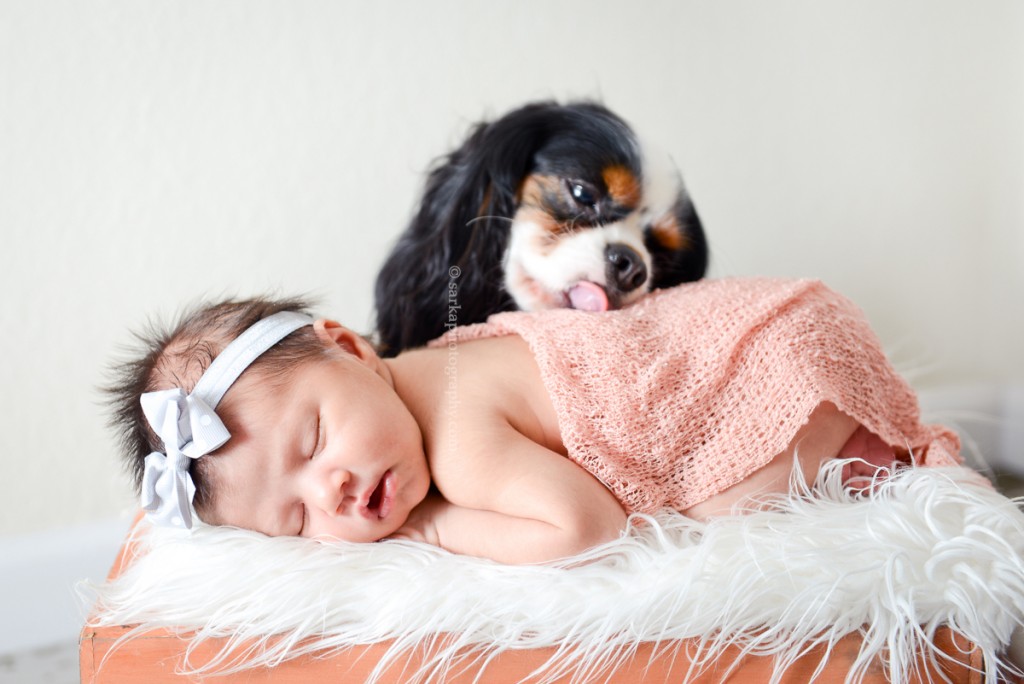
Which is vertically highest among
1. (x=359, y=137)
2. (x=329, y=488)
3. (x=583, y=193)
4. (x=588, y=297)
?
(x=359, y=137)

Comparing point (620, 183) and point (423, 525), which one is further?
point (620, 183)

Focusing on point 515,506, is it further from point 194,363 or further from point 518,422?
point 194,363

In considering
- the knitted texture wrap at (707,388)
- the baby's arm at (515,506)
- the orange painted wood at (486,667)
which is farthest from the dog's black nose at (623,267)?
the orange painted wood at (486,667)

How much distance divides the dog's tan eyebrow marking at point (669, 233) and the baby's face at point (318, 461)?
451 mm

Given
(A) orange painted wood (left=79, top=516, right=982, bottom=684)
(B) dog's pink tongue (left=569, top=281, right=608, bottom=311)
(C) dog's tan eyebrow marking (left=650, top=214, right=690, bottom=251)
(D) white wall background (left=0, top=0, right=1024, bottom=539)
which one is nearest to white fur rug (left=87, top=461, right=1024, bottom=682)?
(A) orange painted wood (left=79, top=516, right=982, bottom=684)

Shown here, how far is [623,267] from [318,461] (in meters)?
0.45

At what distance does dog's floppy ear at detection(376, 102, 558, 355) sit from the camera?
1065mm

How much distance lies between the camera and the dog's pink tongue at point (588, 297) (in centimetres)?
100

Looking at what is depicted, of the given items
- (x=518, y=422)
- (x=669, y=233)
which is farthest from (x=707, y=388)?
(x=669, y=233)

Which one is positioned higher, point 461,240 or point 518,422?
point 461,240

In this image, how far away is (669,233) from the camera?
3.54 ft

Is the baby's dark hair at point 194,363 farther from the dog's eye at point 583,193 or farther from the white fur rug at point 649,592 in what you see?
the dog's eye at point 583,193

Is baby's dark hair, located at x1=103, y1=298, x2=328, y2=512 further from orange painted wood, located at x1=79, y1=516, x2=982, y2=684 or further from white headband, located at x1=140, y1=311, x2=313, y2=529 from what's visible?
orange painted wood, located at x1=79, y1=516, x2=982, y2=684

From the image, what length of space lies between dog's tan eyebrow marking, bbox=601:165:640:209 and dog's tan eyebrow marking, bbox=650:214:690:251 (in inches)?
2.3
